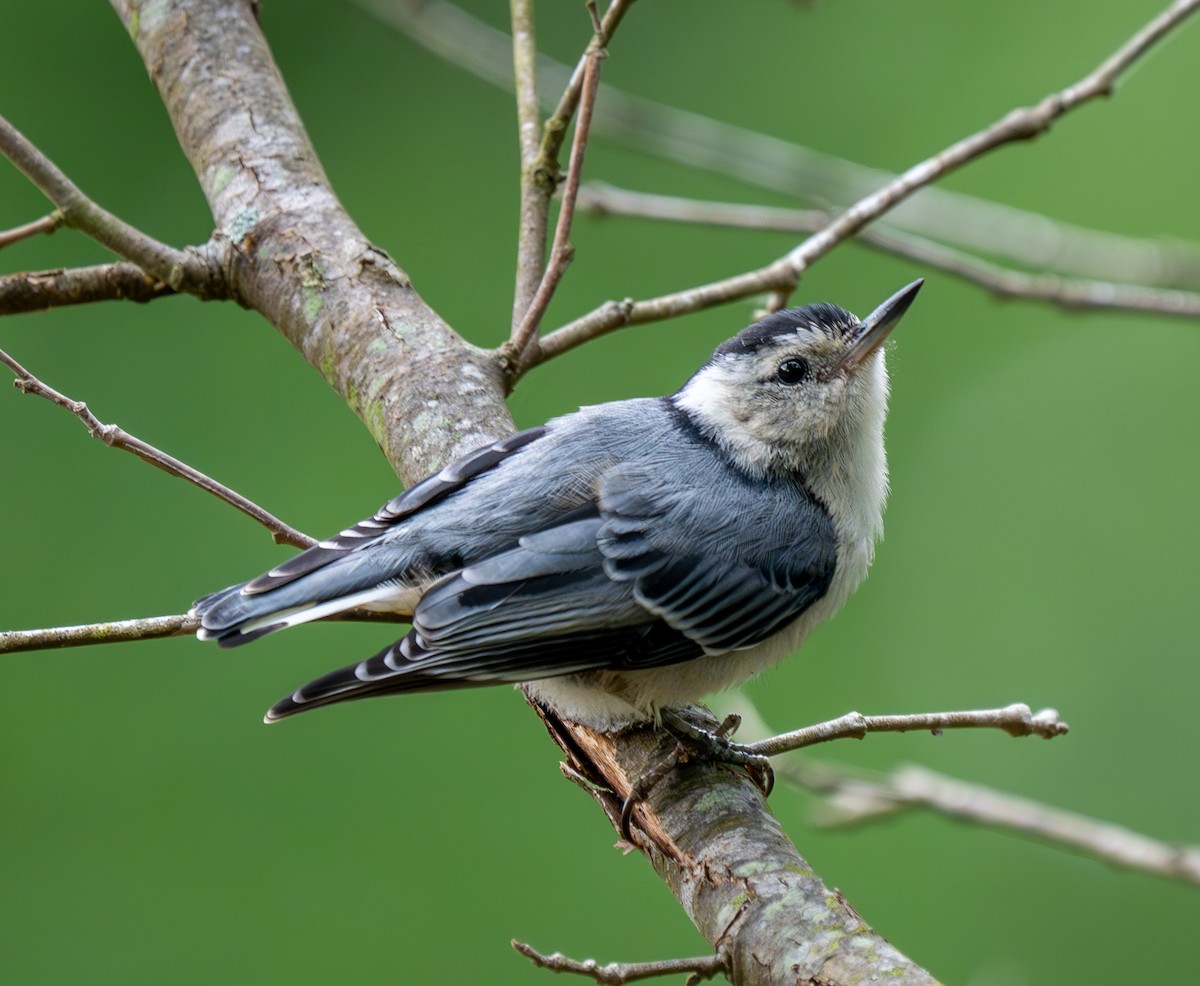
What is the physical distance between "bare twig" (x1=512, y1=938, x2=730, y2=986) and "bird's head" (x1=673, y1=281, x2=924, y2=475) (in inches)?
28.3

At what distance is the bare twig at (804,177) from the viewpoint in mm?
2076

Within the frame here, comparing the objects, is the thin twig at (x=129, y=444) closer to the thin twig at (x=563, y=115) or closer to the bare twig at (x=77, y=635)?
the bare twig at (x=77, y=635)

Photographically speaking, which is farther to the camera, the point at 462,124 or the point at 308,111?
the point at 462,124

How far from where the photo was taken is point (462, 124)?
3807 mm

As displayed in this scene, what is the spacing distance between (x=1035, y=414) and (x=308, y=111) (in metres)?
2.21

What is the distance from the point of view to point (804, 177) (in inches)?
85.0

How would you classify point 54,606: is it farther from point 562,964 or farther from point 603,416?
point 562,964

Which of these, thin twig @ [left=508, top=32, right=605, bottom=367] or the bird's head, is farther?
the bird's head

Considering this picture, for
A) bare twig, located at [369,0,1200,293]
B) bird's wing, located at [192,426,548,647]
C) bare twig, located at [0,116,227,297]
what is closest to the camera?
bird's wing, located at [192,426,548,647]

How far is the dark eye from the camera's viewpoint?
1.76 metres

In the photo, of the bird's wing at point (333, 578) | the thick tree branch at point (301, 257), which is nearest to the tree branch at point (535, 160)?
the thick tree branch at point (301, 257)

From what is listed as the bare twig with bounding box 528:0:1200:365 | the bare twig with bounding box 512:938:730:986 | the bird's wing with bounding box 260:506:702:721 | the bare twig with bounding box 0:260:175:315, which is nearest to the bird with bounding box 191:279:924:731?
the bird's wing with bounding box 260:506:702:721

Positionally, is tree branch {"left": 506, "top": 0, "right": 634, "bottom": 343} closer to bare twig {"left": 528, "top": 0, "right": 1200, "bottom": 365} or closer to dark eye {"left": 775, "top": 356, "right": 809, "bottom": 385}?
bare twig {"left": 528, "top": 0, "right": 1200, "bottom": 365}

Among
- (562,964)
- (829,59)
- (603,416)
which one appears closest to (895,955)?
(562,964)
